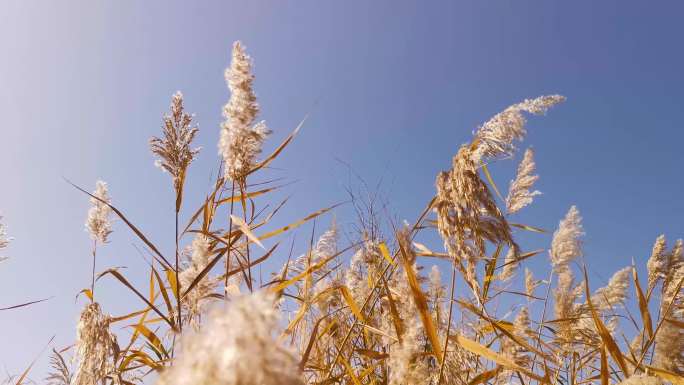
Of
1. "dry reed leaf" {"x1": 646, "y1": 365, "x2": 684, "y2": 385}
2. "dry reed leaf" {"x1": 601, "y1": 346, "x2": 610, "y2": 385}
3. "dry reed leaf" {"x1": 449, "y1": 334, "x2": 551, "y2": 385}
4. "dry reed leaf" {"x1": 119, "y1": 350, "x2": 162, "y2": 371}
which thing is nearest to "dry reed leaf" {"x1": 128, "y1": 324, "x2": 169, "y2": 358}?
"dry reed leaf" {"x1": 119, "y1": 350, "x2": 162, "y2": 371}

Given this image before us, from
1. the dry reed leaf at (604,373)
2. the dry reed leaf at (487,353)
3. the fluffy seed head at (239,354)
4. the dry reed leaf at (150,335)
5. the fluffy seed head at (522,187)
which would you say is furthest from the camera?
the fluffy seed head at (522,187)

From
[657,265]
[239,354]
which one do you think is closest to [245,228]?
[239,354]

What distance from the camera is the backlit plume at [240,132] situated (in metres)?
2.19

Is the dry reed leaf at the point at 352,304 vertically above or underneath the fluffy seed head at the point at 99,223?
underneath

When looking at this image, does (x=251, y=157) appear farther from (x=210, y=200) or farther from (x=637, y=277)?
(x=637, y=277)

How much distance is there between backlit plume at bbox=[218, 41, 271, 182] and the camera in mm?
2189

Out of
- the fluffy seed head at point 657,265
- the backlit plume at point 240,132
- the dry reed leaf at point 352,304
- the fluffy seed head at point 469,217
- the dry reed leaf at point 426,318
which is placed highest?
the backlit plume at point 240,132

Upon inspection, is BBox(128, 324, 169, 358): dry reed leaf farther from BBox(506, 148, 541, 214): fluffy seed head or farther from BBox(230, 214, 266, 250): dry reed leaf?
BBox(506, 148, 541, 214): fluffy seed head

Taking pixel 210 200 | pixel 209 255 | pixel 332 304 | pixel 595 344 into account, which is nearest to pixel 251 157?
pixel 210 200

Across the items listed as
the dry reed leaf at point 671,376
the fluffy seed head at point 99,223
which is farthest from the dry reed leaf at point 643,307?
the fluffy seed head at point 99,223

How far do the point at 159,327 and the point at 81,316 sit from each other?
0.72 meters

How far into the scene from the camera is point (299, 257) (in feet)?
13.0

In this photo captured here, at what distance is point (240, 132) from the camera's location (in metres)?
2.20

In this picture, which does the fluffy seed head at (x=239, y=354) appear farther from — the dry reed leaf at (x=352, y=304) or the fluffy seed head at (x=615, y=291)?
the fluffy seed head at (x=615, y=291)
